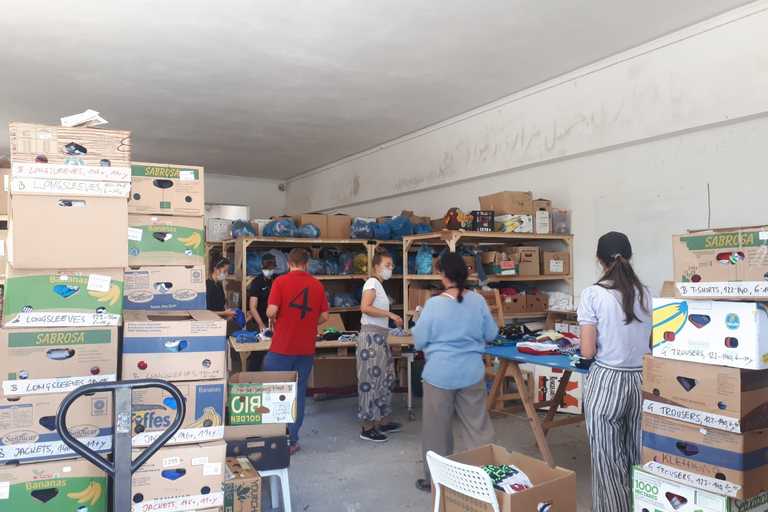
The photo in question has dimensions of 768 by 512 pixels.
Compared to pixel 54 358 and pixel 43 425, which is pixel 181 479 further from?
pixel 54 358

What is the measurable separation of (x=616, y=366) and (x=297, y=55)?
3925 millimetres

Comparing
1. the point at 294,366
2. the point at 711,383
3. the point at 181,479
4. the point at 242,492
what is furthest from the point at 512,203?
A: the point at 181,479

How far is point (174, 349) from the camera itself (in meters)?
2.53

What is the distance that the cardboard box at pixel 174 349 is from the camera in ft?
8.08

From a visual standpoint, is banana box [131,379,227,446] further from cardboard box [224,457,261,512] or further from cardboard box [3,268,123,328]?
cardboard box [224,457,261,512]

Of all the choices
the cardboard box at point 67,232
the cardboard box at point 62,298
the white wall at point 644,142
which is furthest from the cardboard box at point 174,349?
the white wall at point 644,142

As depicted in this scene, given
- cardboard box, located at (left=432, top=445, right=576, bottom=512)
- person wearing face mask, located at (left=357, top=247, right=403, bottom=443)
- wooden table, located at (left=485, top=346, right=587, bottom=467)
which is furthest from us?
person wearing face mask, located at (left=357, top=247, right=403, bottom=443)

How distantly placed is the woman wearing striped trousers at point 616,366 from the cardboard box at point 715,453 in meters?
0.43

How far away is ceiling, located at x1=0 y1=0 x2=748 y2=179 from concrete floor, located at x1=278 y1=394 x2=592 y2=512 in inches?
137

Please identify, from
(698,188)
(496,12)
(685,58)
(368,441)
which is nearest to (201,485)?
(368,441)

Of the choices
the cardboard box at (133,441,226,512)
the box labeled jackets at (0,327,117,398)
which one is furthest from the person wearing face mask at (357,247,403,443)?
the box labeled jackets at (0,327,117,398)

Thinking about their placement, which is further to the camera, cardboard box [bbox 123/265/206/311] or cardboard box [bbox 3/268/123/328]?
cardboard box [bbox 123/265/206/311]

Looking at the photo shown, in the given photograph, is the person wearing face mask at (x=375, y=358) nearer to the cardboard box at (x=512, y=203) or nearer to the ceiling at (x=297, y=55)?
the cardboard box at (x=512, y=203)

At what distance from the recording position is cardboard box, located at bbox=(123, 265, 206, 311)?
9.18ft
